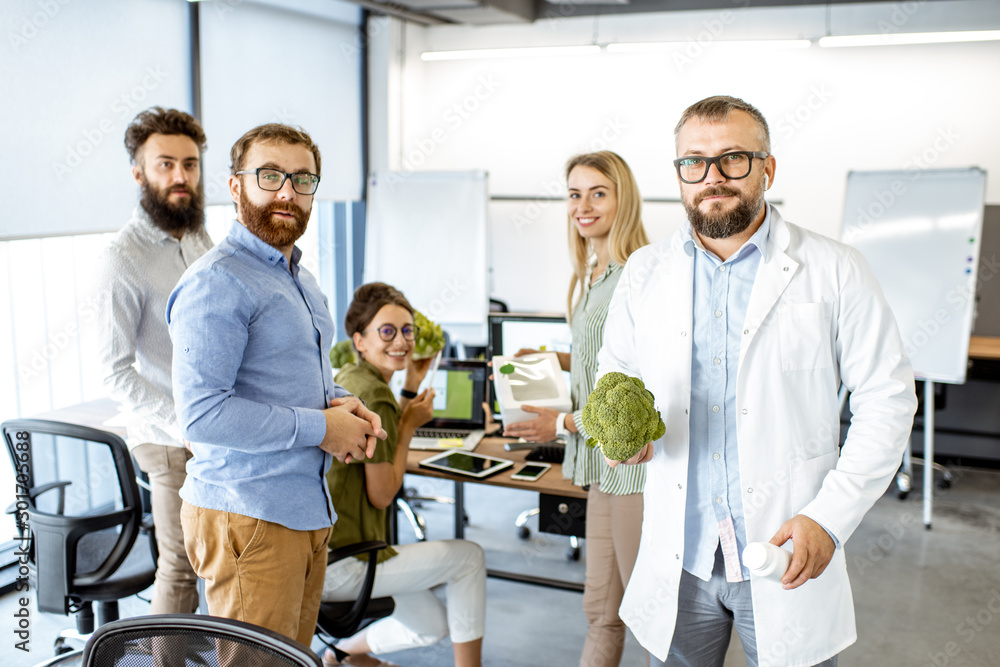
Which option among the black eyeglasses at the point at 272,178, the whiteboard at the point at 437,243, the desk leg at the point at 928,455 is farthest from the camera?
the whiteboard at the point at 437,243

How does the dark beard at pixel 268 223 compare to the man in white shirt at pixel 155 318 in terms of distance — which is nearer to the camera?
the dark beard at pixel 268 223

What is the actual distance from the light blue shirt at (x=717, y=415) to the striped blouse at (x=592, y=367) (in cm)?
51

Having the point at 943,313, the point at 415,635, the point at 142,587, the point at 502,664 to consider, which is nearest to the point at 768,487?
the point at 415,635

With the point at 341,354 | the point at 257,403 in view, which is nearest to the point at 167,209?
the point at 341,354

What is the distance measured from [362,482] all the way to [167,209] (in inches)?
44.1

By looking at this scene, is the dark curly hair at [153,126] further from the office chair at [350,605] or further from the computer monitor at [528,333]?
the office chair at [350,605]

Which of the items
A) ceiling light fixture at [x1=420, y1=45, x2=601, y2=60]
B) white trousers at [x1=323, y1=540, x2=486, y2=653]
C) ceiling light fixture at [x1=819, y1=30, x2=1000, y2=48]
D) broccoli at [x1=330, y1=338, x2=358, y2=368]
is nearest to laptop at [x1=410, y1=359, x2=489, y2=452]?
broccoli at [x1=330, y1=338, x2=358, y2=368]

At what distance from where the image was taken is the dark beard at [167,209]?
267 cm

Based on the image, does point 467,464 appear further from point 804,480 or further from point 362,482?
point 804,480

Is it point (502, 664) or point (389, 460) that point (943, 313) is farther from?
point (389, 460)

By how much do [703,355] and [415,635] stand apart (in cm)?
154

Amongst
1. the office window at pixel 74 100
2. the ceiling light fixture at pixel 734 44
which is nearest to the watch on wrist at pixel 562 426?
the office window at pixel 74 100

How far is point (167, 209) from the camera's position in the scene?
2.68m

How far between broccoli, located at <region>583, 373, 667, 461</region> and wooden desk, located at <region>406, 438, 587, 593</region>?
111cm
